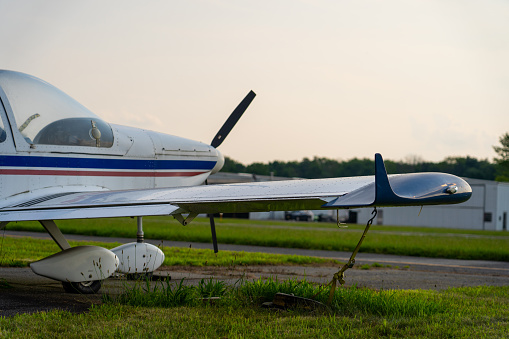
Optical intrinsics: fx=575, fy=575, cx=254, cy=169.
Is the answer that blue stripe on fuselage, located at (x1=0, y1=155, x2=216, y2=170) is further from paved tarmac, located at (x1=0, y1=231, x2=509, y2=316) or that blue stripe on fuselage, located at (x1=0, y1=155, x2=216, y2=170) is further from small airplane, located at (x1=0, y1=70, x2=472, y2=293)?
paved tarmac, located at (x1=0, y1=231, x2=509, y2=316)

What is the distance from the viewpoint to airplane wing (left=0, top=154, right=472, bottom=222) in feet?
15.3

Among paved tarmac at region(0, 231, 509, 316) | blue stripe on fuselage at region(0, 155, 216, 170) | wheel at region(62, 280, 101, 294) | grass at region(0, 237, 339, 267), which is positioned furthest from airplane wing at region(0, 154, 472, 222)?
grass at region(0, 237, 339, 267)

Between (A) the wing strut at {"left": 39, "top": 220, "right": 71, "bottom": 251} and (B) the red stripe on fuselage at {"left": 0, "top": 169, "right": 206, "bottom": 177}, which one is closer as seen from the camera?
(B) the red stripe on fuselage at {"left": 0, "top": 169, "right": 206, "bottom": 177}

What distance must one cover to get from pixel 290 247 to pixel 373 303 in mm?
13263

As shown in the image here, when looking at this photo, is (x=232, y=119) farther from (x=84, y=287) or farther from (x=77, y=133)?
(x=84, y=287)

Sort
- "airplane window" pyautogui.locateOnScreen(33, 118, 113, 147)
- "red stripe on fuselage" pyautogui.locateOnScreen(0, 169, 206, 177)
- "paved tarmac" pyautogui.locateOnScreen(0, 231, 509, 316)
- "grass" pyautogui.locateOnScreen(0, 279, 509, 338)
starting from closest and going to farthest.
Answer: "grass" pyautogui.locateOnScreen(0, 279, 509, 338) < "paved tarmac" pyautogui.locateOnScreen(0, 231, 509, 316) < "red stripe on fuselage" pyautogui.locateOnScreen(0, 169, 206, 177) < "airplane window" pyautogui.locateOnScreen(33, 118, 113, 147)

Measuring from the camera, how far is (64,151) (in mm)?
7816

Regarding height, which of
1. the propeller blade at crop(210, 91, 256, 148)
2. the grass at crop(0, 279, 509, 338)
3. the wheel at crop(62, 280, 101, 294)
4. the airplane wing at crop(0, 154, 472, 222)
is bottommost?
the wheel at crop(62, 280, 101, 294)

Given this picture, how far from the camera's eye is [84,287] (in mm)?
7562

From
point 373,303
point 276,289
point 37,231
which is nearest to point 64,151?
point 276,289

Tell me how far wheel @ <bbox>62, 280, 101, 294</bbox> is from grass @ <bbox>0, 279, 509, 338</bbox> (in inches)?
54.4

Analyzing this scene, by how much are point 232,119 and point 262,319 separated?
5361 millimetres

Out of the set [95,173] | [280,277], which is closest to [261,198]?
[95,173]

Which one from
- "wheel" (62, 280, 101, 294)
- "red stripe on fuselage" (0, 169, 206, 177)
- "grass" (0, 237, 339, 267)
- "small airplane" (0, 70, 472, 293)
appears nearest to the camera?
"small airplane" (0, 70, 472, 293)
